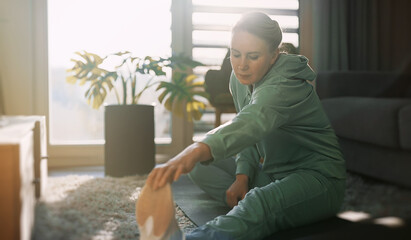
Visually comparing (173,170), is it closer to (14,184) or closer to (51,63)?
(14,184)

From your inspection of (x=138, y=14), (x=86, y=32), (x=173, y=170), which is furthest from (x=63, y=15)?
(x=173, y=170)

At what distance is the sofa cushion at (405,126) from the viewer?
146 centimetres

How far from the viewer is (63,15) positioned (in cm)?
229

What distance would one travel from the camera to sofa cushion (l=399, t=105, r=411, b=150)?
4.79 ft

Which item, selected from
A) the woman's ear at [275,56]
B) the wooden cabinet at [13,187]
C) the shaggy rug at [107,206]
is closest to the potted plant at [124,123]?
→ the shaggy rug at [107,206]

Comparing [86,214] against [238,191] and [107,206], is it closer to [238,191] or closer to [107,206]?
[107,206]

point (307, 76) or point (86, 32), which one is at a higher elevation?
point (86, 32)

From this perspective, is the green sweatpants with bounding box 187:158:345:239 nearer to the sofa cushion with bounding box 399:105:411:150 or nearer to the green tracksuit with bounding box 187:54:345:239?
the green tracksuit with bounding box 187:54:345:239

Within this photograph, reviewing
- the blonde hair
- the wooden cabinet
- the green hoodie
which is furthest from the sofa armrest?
the wooden cabinet

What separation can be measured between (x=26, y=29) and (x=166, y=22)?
0.80m

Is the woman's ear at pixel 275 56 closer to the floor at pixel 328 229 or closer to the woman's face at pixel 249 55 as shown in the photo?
the woman's face at pixel 249 55

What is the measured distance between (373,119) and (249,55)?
814 millimetres

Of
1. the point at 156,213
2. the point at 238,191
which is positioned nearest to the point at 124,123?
the point at 238,191

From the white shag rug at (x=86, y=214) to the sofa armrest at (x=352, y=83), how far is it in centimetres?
113
